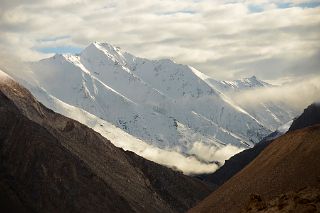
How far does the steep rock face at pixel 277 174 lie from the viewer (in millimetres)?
125500

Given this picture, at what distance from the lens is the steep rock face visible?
412 ft

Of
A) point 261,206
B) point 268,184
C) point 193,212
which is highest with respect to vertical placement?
point 261,206

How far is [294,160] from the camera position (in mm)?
135500

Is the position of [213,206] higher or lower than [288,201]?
lower

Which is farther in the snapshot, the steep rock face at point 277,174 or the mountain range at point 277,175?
the steep rock face at point 277,174

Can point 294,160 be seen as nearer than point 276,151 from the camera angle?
Yes

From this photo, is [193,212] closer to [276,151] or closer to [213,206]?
[213,206]

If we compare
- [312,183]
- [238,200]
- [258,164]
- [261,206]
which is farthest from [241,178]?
[261,206]

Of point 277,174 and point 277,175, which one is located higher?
point 277,175

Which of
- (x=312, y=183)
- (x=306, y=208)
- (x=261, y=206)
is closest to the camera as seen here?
(x=306, y=208)

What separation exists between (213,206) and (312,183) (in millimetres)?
25970

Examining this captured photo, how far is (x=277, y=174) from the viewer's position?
13300cm

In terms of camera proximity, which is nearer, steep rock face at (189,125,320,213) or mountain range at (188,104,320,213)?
mountain range at (188,104,320,213)

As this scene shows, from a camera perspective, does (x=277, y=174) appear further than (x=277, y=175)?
Yes
